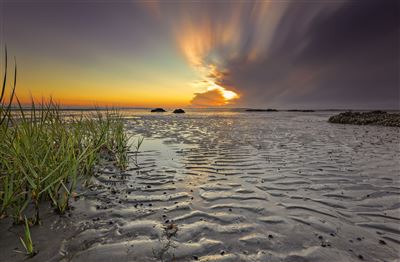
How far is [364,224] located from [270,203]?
138 centimetres

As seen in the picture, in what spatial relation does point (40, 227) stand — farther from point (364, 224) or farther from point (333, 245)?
point (364, 224)

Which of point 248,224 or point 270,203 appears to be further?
point 270,203

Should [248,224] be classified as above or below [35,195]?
below

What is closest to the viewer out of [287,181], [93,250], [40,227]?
Result: [93,250]

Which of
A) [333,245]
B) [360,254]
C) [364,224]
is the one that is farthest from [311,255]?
[364,224]

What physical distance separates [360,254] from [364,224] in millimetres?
820

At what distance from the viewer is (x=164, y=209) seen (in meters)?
3.61

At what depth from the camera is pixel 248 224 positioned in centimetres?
313

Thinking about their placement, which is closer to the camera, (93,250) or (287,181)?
(93,250)

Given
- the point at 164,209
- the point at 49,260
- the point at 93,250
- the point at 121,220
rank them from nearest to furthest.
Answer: the point at 49,260, the point at 93,250, the point at 121,220, the point at 164,209

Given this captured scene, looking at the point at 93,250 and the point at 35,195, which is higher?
the point at 35,195

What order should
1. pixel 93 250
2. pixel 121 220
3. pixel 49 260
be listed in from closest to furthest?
1. pixel 49 260
2. pixel 93 250
3. pixel 121 220

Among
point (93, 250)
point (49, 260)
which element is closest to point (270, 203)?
point (93, 250)

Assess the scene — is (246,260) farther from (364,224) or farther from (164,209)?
(364,224)
